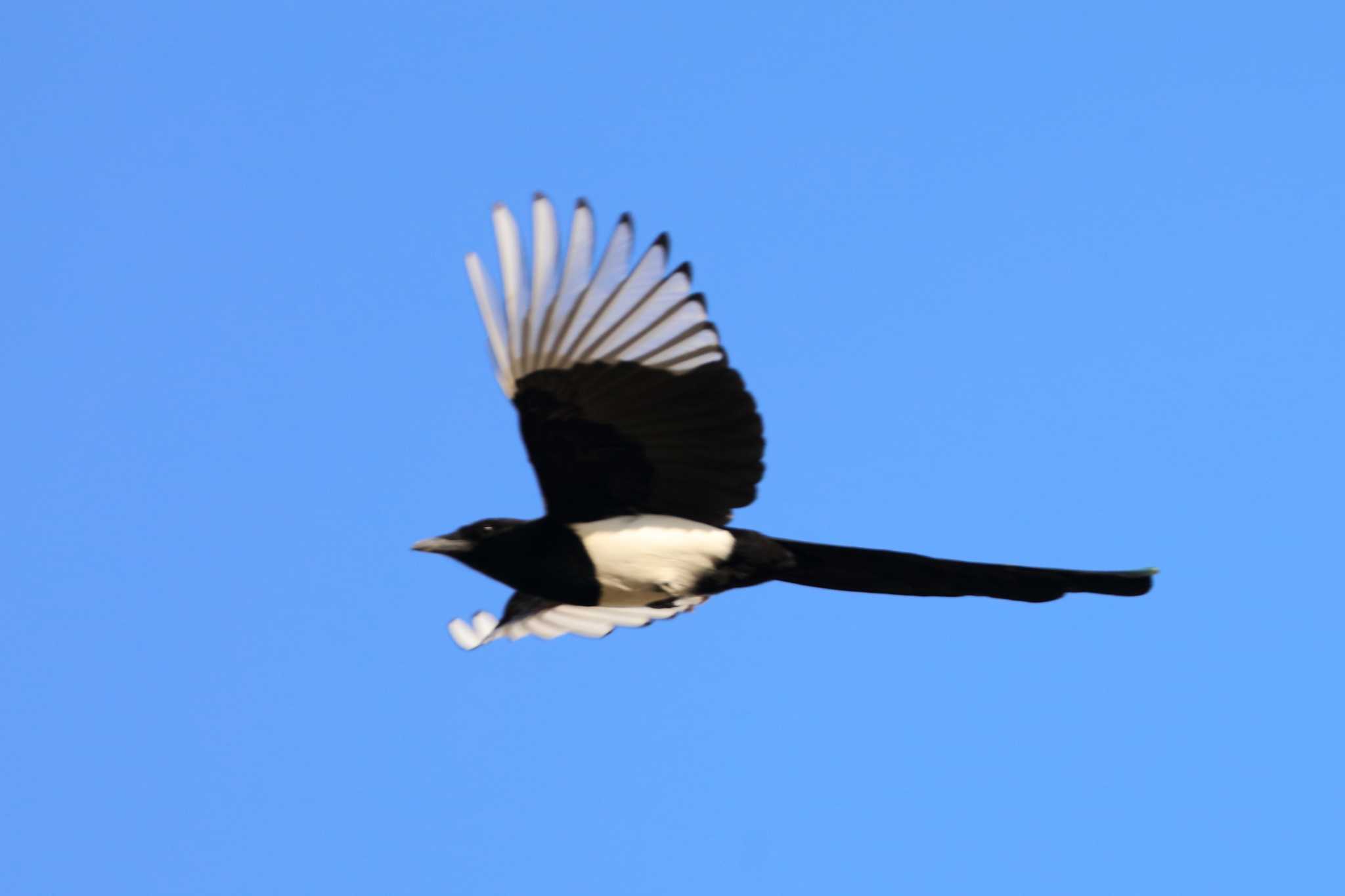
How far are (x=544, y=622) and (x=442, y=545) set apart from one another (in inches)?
39.9

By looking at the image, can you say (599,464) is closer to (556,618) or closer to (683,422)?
(683,422)

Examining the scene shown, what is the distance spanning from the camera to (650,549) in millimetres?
5594

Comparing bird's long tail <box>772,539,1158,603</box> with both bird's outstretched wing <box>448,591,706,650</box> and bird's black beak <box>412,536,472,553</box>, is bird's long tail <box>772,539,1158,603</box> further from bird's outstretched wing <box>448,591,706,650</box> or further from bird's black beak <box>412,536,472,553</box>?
bird's black beak <box>412,536,472,553</box>

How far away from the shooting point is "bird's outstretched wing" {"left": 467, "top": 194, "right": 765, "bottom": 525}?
5.16 metres

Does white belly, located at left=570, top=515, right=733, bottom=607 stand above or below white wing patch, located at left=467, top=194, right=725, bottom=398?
below

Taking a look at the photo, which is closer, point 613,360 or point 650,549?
point 613,360

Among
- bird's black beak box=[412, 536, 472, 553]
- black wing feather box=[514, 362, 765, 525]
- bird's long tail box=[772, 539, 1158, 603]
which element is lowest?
bird's black beak box=[412, 536, 472, 553]

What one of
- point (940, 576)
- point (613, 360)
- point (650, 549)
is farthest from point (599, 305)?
point (940, 576)

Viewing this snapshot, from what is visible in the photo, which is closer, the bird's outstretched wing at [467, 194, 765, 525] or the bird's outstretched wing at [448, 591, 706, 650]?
the bird's outstretched wing at [467, 194, 765, 525]

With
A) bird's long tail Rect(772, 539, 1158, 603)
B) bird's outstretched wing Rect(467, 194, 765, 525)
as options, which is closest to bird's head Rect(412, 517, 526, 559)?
bird's outstretched wing Rect(467, 194, 765, 525)

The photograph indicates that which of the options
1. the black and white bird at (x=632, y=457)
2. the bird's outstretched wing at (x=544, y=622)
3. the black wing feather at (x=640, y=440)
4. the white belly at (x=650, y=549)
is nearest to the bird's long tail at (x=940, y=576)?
the black and white bird at (x=632, y=457)

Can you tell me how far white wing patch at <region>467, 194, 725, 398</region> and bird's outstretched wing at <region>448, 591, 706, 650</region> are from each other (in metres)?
1.53

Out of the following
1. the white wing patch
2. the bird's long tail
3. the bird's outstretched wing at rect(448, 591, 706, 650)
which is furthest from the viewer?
the bird's outstretched wing at rect(448, 591, 706, 650)

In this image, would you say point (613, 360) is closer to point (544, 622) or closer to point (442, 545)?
point (442, 545)
